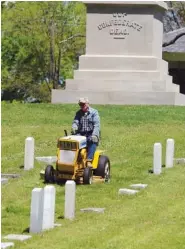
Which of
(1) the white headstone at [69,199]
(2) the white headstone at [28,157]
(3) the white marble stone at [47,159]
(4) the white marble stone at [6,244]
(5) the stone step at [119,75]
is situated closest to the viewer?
(4) the white marble stone at [6,244]

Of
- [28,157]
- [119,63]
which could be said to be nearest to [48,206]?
[28,157]

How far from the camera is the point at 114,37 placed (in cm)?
3372

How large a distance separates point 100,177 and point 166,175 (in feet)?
4.86

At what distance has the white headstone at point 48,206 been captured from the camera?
40.1ft

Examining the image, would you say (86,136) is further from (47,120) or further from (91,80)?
(91,80)

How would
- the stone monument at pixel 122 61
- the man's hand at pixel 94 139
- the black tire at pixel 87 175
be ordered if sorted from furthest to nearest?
the stone monument at pixel 122 61
the man's hand at pixel 94 139
the black tire at pixel 87 175

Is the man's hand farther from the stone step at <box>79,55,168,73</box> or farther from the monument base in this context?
the stone step at <box>79,55,168,73</box>

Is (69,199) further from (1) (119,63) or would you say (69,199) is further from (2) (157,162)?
(1) (119,63)

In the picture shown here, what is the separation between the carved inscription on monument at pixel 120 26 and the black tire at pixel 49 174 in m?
17.3

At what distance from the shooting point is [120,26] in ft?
111

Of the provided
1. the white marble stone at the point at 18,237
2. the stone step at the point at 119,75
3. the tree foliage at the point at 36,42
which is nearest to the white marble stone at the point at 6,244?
the white marble stone at the point at 18,237

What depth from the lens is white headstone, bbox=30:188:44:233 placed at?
12.2 m

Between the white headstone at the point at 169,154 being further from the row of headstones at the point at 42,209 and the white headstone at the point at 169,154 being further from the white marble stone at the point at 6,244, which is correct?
the white marble stone at the point at 6,244

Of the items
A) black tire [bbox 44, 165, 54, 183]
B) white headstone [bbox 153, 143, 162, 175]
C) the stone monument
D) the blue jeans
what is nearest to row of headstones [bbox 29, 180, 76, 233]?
black tire [bbox 44, 165, 54, 183]
